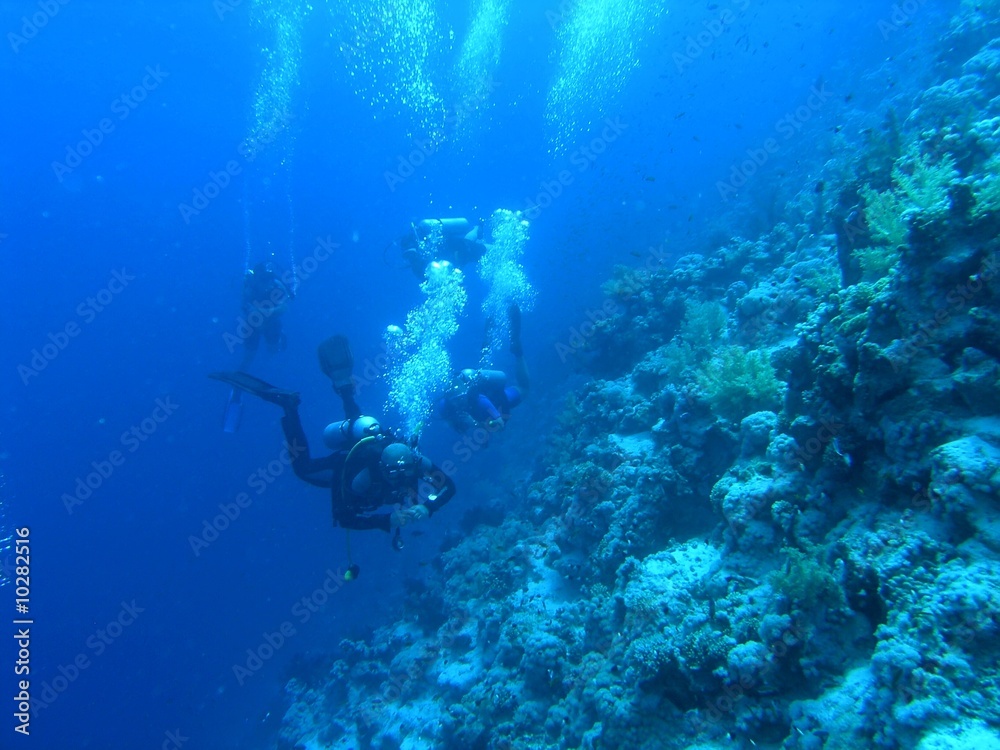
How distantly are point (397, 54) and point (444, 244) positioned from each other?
7374cm

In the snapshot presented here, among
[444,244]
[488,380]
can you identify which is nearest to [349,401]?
[488,380]

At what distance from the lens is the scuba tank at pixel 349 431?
820cm

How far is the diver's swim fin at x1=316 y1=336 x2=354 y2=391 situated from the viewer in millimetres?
10094

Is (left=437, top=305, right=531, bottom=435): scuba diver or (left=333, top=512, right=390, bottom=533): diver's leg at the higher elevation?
(left=437, top=305, right=531, bottom=435): scuba diver

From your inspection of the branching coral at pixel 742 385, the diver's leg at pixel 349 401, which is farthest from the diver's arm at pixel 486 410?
the branching coral at pixel 742 385

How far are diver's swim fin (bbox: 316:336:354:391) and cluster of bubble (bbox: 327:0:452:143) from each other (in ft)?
162

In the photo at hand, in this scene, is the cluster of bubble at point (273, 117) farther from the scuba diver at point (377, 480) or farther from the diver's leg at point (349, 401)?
the scuba diver at point (377, 480)

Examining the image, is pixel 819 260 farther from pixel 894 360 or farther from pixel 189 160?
pixel 189 160

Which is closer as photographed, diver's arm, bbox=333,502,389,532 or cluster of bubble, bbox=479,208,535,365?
diver's arm, bbox=333,502,389,532

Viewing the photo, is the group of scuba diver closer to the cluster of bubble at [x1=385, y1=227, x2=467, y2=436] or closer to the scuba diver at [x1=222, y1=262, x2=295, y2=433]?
the scuba diver at [x1=222, y1=262, x2=295, y2=433]

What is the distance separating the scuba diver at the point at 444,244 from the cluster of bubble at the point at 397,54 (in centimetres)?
4261

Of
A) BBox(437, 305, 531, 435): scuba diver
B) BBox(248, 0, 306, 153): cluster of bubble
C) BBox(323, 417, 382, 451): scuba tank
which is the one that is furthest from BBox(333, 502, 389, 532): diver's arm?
BBox(248, 0, 306, 153): cluster of bubble

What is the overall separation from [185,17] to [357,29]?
1654cm

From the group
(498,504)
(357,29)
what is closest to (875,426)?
(498,504)
